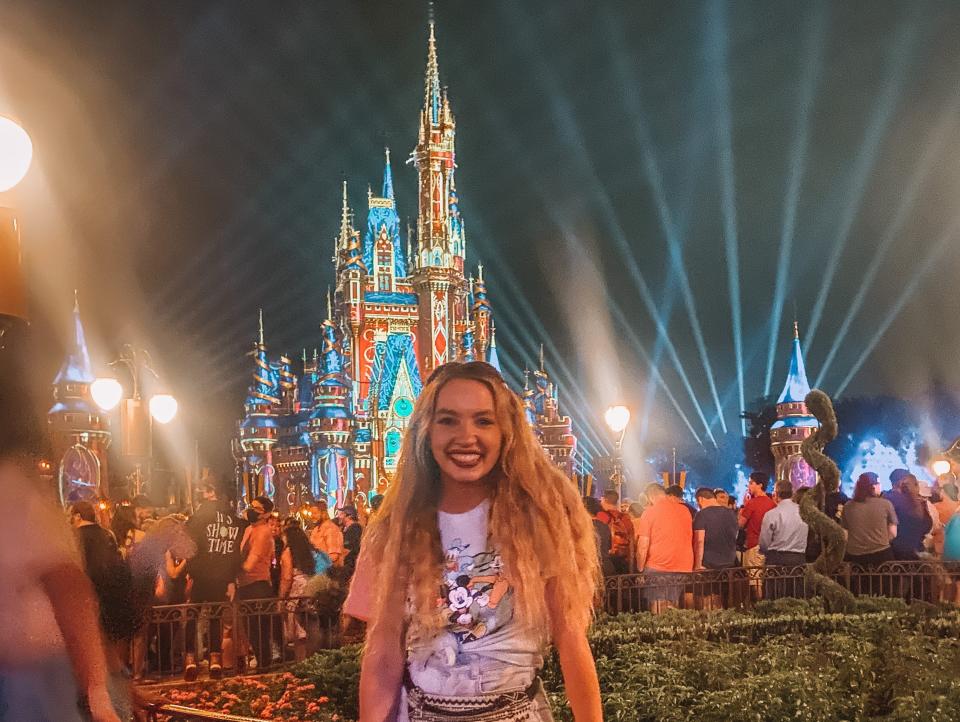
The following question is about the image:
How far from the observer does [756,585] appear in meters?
13.4

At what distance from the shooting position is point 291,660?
12.3 m

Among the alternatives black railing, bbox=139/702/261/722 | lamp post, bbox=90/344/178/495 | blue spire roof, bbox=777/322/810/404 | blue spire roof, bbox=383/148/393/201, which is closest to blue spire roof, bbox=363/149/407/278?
blue spire roof, bbox=383/148/393/201

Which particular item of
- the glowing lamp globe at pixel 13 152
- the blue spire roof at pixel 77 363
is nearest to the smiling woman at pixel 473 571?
the glowing lamp globe at pixel 13 152

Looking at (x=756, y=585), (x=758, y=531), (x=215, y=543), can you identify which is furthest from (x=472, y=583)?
(x=758, y=531)

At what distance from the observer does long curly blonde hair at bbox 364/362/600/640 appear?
11.6ft

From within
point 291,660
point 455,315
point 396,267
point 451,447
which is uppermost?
point 396,267

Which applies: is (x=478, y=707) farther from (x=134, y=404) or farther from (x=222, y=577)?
(x=134, y=404)

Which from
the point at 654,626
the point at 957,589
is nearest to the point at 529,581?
the point at 654,626

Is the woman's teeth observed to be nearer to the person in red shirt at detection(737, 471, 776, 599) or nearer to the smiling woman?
the smiling woman

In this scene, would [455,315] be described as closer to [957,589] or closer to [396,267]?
[396,267]

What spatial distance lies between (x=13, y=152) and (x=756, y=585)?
11.0 metres

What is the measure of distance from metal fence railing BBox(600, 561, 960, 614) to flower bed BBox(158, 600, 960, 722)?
3.43ft

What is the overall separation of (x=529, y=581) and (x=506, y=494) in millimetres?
321

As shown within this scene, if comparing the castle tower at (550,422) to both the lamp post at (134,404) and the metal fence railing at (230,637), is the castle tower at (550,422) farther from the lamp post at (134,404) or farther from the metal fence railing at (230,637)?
the metal fence railing at (230,637)
